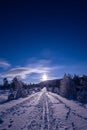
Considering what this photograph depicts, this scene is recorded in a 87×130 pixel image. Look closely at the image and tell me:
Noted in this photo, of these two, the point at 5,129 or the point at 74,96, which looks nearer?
the point at 5,129

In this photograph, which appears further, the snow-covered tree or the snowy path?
the snow-covered tree

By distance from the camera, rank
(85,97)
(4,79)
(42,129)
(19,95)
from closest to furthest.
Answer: (42,129) → (85,97) → (19,95) → (4,79)

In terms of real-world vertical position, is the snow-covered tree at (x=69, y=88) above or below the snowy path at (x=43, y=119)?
above

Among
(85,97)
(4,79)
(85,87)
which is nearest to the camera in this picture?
(85,97)

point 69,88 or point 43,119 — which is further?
point 69,88

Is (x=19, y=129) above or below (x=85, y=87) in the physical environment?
below

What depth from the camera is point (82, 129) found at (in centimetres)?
1007

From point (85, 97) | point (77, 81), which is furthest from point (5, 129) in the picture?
point (77, 81)

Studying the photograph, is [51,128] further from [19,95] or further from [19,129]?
[19,95]

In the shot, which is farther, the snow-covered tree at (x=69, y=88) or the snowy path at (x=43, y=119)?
the snow-covered tree at (x=69, y=88)

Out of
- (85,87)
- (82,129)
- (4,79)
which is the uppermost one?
(4,79)

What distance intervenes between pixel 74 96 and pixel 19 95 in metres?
15.0

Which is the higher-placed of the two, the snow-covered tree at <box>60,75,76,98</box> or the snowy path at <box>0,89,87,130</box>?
the snow-covered tree at <box>60,75,76,98</box>

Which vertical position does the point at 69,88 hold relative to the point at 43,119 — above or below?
above
